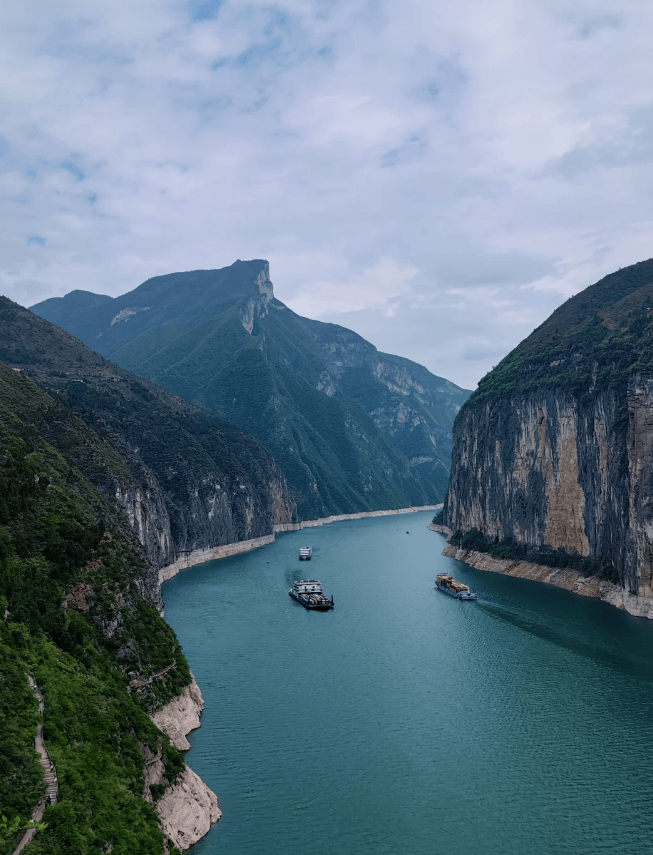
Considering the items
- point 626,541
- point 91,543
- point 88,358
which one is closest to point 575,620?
point 626,541

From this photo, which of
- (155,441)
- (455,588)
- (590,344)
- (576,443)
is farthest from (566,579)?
(155,441)

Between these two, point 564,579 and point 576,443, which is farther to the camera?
point 576,443

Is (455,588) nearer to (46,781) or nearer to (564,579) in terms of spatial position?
(564,579)

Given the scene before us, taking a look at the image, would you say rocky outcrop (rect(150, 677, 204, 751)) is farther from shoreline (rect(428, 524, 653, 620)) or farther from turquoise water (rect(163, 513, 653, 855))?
shoreline (rect(428, 524, 653, 620))

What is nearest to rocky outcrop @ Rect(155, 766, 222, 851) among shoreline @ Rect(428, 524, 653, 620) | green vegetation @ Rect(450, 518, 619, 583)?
shoreline @ Rect(428, 524, 653, 620)

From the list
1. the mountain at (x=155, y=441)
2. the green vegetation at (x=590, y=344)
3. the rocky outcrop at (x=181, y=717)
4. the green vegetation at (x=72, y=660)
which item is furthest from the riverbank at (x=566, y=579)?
the green vegetation at (x=72, y=660)
